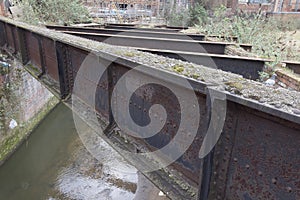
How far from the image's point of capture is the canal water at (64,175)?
6844 mm

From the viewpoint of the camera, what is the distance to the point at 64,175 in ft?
24.6

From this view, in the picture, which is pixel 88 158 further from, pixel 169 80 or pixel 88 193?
pixel 169 80

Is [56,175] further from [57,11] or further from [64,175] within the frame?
[57,11]

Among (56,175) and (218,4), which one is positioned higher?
(218,4)

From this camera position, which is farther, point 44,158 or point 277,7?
point 277,7

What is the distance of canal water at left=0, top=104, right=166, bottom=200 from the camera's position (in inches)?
269

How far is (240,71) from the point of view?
3629mm

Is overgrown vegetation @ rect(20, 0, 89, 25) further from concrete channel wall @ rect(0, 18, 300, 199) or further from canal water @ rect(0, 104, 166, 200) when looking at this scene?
concrete channel wall @ rect(0, 18, 300, 199)

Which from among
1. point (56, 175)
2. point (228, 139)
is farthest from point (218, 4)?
point (228, 139)

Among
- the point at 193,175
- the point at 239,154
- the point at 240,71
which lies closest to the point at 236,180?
the point at 239,154

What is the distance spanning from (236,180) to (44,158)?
26.8ft

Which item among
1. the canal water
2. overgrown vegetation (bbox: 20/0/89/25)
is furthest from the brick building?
the canal water

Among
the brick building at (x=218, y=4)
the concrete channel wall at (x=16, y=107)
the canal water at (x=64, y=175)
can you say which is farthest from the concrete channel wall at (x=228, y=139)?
the brick building at (x=218, y=4)

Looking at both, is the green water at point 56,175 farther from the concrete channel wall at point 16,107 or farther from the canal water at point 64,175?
the concrete channel wall at point 16,107
